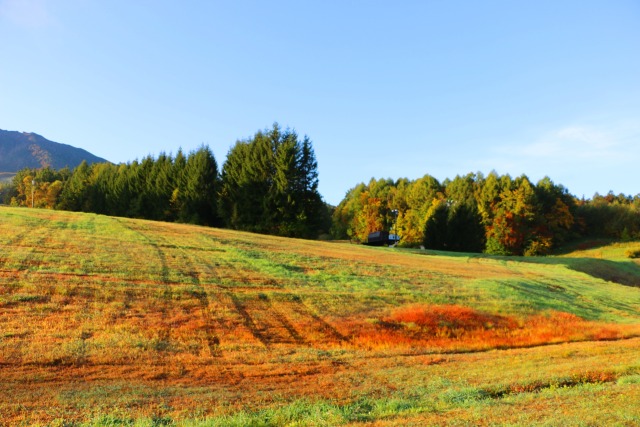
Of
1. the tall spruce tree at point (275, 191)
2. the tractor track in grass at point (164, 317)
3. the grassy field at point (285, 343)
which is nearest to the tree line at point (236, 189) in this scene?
the tall spruce tree at point (275, 191)

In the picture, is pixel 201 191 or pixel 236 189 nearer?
pixel 236 189

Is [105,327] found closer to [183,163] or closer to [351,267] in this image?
[351,267]

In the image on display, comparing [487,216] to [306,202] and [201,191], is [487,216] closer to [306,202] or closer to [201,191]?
[306,202]

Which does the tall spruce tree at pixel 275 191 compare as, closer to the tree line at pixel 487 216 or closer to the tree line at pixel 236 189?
the tree line at pixel 236 189

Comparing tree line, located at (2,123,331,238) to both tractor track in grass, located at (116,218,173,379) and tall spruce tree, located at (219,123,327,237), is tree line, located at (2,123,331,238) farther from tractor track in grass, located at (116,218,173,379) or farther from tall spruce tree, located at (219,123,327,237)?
tractor track in grass, located at (116,218,173,379)

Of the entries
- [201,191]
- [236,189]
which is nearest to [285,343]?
[236,189]

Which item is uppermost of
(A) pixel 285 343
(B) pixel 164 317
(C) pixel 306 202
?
(C) pixel 306 202

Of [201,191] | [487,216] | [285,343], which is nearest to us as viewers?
[285,343]

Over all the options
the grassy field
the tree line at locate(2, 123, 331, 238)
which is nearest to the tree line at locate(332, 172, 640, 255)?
the tree line at locate(2, 123, 331, 238)

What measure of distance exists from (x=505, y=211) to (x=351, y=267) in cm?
5902

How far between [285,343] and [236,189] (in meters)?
43.1

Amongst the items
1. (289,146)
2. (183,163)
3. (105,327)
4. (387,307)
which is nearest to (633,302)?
(387,307)

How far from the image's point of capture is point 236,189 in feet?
179

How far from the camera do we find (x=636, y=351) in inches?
522
